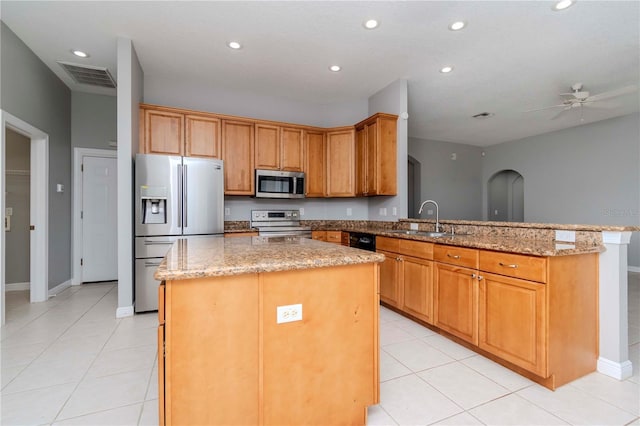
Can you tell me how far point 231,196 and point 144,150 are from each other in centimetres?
129

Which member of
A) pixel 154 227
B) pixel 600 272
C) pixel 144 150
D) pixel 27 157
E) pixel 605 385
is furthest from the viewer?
pixel 27 157

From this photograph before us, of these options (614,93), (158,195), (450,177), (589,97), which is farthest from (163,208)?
(450,177)

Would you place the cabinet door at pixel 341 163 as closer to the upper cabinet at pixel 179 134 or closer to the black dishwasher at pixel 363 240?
the black dishwasher at pixel 363 240

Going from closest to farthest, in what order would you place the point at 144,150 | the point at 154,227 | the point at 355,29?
the point at 355,29, the point at 154,227, the point at 144,150

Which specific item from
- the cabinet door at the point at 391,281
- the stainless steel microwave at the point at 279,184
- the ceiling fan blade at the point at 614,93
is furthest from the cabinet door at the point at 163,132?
the ceiling fan blade at the point at 614,93

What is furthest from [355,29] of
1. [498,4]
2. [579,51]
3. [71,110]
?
[71,110]

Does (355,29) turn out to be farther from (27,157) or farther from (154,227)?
(27,157)

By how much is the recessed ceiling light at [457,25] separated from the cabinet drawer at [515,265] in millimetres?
2223

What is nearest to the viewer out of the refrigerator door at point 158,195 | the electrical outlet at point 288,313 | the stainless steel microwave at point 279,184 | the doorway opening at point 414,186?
the electrical outlet at point 288,313

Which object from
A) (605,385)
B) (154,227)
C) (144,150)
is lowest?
(605,385)

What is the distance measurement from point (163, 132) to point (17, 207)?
253cm

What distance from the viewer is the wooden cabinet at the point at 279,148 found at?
4.25m

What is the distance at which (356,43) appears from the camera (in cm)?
315

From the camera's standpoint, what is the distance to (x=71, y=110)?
434cm
